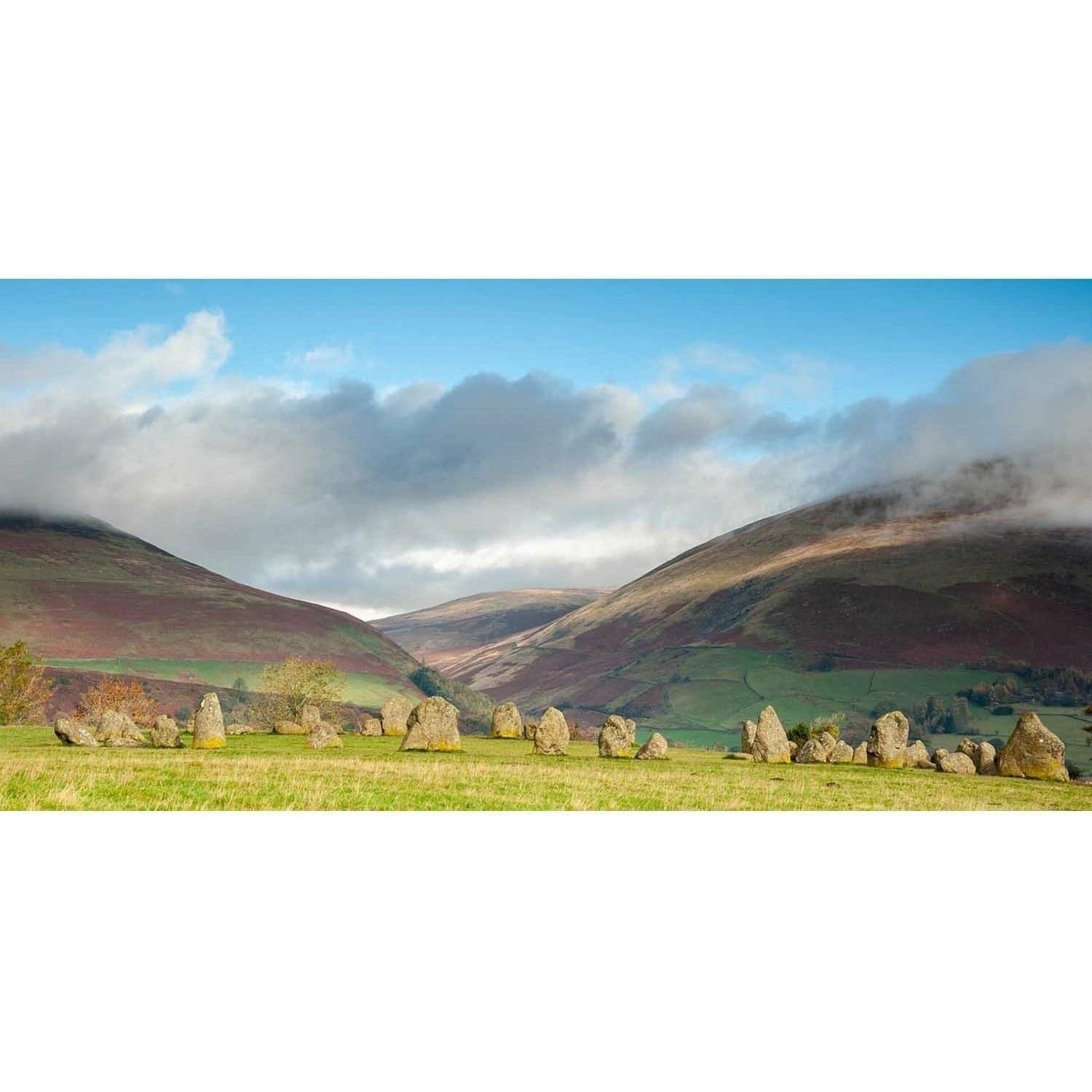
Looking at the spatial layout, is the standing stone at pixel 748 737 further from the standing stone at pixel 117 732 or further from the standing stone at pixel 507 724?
the standing stone at pixel 117 732

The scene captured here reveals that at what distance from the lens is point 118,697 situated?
117ft

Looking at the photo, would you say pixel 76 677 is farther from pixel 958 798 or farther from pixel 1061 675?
pixel 1061 675

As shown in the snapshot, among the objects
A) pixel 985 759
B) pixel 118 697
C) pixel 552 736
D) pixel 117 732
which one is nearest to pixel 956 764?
pixel 985 759

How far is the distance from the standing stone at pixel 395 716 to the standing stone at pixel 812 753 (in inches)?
398

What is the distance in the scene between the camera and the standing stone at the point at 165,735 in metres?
21.5

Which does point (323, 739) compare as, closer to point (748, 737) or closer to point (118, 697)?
point (748, 737)

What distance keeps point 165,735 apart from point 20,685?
14.3 metres

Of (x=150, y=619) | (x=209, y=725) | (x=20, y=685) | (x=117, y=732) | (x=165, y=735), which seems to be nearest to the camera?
(x=165, y=735)

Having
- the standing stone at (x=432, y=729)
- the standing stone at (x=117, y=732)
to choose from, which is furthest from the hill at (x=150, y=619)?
the standing stone at (x=432, y=729)
